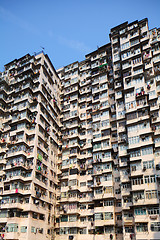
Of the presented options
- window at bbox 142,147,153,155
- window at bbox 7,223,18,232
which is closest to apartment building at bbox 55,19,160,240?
window at bbox 142,147,153,155

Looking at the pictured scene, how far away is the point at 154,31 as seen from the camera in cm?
4331

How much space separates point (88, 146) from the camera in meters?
40.5

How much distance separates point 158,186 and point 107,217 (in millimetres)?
9018

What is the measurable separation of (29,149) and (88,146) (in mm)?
11439

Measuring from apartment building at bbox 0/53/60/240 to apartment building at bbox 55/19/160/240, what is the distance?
2708 mm

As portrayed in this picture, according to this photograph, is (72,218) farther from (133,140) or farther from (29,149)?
(133,140)

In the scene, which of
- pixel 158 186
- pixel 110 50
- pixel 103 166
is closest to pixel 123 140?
pixel 103 166

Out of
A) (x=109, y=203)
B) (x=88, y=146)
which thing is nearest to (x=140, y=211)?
(x=109, y=203)

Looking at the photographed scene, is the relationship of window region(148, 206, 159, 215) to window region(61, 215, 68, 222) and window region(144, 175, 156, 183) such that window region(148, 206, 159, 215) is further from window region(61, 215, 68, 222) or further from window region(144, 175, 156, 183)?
window region(61, 215, 68, 222)

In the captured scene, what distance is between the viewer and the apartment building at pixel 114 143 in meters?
29.5

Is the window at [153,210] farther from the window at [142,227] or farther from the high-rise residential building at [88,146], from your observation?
the window at [142,227]

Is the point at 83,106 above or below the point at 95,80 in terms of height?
below

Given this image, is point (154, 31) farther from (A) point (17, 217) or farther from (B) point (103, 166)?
(A) point (17, 217)

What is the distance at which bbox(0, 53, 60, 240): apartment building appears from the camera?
31.0m
